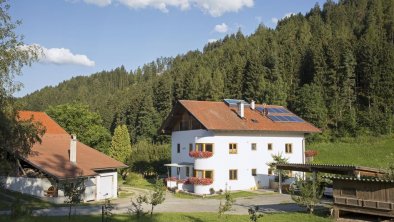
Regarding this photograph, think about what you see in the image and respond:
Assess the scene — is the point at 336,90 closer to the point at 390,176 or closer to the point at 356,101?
the point at 356,101

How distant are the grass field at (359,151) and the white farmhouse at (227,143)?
1124cm

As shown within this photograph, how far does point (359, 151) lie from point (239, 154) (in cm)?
2341

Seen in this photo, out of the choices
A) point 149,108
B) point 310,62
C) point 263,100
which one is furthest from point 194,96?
point 310,62

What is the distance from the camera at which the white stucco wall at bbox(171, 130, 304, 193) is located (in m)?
37.4

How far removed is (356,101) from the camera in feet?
237

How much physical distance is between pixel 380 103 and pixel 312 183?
46397 millimetres

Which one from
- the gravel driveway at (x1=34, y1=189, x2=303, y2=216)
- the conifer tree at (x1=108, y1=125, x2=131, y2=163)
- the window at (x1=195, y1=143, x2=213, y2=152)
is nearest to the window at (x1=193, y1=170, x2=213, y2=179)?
the window at (x1=195, y1=143, x2=213, y2=152)

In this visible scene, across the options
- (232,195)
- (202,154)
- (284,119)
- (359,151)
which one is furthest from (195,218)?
(359,151)

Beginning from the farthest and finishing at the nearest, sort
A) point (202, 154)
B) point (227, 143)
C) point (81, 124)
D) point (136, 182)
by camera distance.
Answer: point (81, 124) < point (136, 182) < point (227, 143) < point (202, 154)

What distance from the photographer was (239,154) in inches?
1522

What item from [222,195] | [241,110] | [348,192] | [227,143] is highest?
[241,110]

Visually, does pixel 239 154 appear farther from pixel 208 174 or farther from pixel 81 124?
pixel 81 124

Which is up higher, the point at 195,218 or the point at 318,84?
the point at 318,84

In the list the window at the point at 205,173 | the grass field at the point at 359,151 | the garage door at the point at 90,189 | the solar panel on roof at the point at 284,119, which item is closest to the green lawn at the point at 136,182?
the window at the point at 205,173
